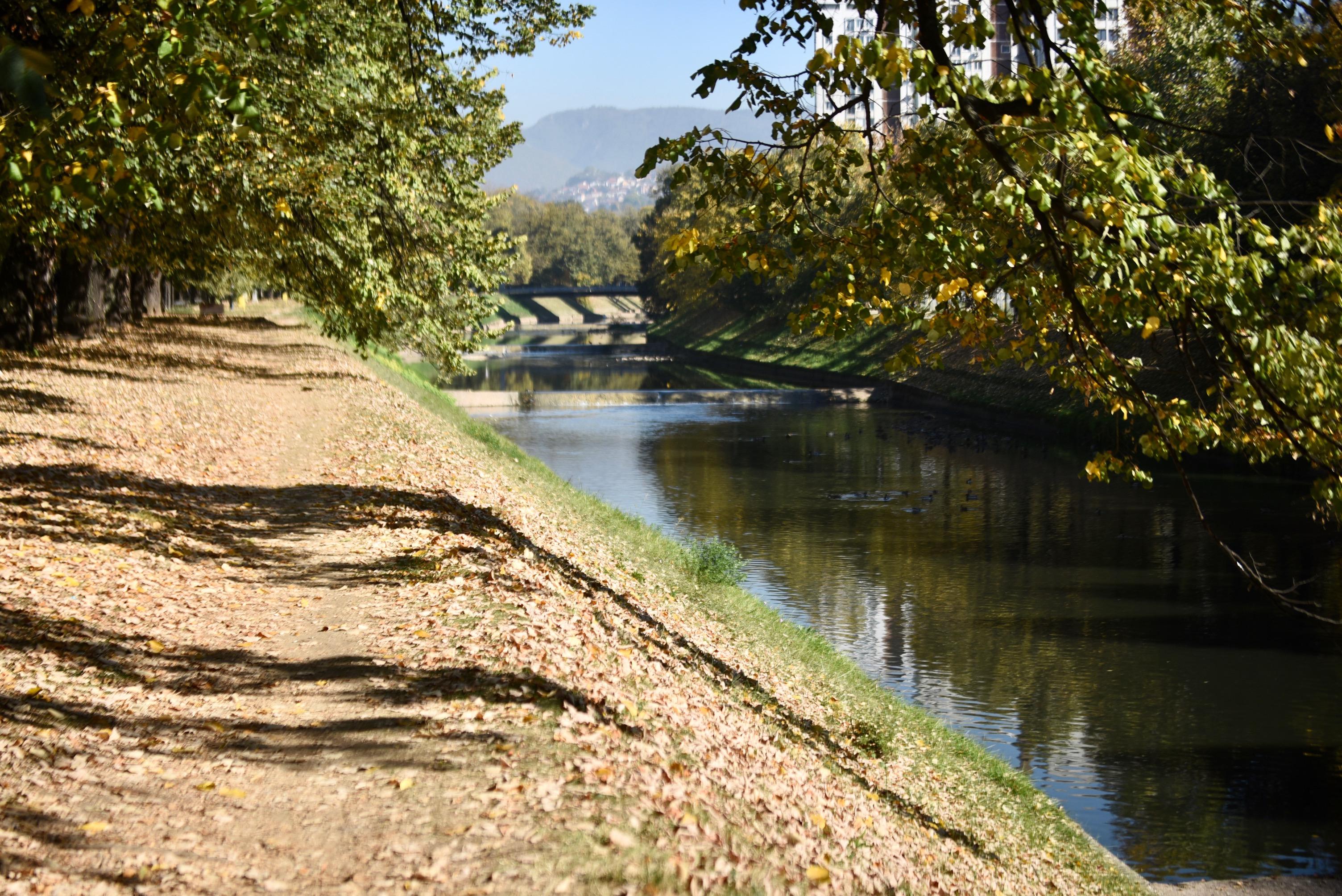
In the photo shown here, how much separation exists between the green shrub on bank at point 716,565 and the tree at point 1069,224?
277 inches

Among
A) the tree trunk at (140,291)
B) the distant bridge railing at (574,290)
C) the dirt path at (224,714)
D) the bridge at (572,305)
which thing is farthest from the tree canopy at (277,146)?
the distant bridge railing at (574,290)

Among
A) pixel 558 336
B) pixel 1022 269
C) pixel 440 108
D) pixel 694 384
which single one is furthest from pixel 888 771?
pixel 558 336

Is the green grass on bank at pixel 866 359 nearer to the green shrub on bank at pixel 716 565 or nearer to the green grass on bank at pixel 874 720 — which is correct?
the green shrub on bank at pixel 716 565

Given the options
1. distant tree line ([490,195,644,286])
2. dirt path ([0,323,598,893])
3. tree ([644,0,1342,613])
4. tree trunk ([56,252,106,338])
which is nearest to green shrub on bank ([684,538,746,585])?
dirt path ([0,323,598,893])

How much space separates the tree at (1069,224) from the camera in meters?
7.97

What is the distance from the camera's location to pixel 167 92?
10.7 metres

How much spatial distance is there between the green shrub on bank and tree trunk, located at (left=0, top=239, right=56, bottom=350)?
14349mm

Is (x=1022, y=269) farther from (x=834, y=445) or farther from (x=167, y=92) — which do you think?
(x=834, y=445)

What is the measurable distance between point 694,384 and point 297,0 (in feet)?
188

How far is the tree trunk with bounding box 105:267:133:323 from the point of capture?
1383 inches

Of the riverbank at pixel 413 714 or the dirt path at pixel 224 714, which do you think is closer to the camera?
the dirt path at pixel 224 714

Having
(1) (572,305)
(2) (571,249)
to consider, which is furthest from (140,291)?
(1) (572,305)

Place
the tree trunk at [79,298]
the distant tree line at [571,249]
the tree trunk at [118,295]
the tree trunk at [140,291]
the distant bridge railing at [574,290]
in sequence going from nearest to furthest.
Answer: the tree trunk at [79,298] → the tree trunk at [118,295] → the tree trunk at [140,291] → the distant bridge railing at [574,290] → the distant tree line at [571,249]

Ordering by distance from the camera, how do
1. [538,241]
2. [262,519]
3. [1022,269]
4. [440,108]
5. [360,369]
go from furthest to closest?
[538,241]
[360,369]
[440,108]
[262,519]
[1022,269]
